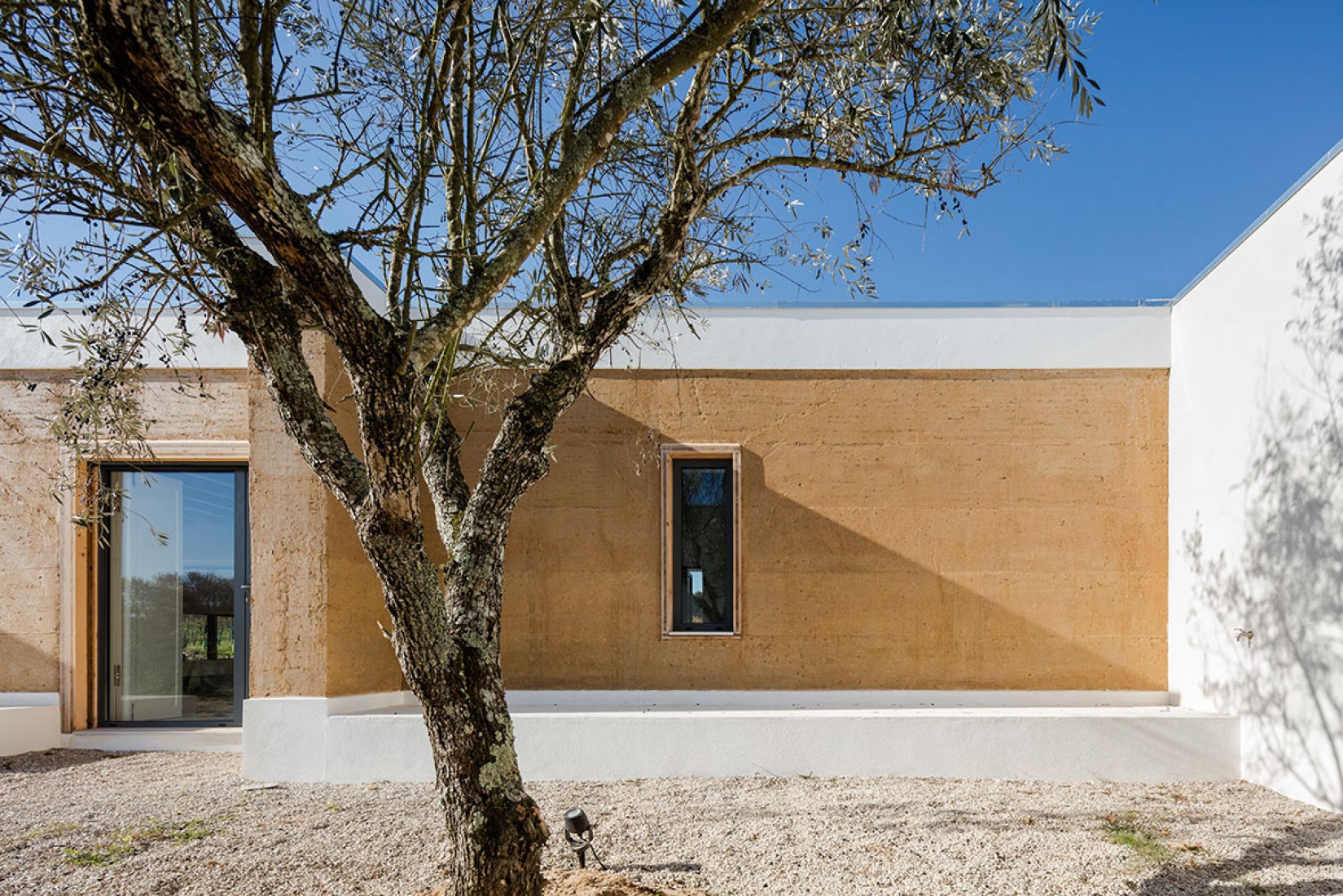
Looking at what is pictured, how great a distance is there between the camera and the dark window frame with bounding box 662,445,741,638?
6.65 metres

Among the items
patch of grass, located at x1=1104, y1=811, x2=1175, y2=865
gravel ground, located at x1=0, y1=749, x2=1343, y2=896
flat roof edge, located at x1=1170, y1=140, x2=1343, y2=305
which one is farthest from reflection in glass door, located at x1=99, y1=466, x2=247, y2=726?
flat roof edge, located at x1=1170, y1=140, x2=1343, y2=305

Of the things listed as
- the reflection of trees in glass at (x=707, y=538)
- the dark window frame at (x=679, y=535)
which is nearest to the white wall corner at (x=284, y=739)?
the dark window frame at (x=679, y=535)

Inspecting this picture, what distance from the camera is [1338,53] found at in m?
5.22

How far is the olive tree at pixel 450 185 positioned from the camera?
2.61 metres

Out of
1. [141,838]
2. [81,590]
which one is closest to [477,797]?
[141,838]

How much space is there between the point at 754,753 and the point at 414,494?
3849mm

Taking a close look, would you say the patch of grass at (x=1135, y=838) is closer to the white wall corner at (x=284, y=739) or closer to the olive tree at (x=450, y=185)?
the olive tree at (x=450, y=185)

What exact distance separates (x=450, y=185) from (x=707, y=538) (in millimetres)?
3903

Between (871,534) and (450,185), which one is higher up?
(450,185)

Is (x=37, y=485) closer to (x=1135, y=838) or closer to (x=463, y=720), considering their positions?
(x=463, y=720)

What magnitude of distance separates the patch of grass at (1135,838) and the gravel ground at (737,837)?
0.01 m

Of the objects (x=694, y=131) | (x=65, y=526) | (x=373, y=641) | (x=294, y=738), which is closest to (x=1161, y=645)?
(x=694, y=131)

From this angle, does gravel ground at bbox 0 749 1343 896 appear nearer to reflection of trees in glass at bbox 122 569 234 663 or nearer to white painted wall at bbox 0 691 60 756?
white painted wall at bbox 0 691 60 756

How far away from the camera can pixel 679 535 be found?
682 centimetres
